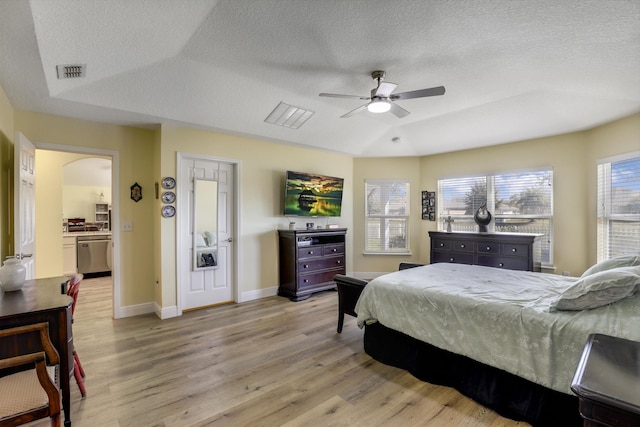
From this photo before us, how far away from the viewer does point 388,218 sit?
20.2 ft

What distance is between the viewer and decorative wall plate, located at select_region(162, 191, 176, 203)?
3.91m

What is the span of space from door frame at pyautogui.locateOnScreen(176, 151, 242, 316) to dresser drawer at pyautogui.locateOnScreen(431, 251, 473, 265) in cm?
345

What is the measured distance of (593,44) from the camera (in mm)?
2443

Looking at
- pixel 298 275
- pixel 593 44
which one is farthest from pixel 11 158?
pixel 593 44

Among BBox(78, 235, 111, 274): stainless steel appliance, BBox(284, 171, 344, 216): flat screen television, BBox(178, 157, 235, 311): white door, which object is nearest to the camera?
BBox(178, 157, 235, 311): white door

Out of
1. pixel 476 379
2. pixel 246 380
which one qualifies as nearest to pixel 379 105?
pixel 476 379

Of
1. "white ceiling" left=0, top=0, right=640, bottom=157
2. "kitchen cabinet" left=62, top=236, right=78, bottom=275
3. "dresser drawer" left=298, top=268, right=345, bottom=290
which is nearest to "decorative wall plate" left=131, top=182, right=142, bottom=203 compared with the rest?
"white ceiling" left=0, top=0, right=640, bottom=157

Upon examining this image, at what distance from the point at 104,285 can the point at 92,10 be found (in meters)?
5.41

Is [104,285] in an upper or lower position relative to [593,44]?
lower

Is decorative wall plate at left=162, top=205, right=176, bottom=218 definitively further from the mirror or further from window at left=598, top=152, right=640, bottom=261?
window at left=598, top=152, right=640, bottom=261

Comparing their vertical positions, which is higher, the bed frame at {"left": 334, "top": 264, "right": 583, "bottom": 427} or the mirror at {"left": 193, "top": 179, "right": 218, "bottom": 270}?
the mirror at {"left": 193, "top": 179, "right": 218, "bottom": 270}

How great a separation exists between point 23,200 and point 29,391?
2.39 meters

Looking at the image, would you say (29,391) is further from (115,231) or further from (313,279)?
(313,279)

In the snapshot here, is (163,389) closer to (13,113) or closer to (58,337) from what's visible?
(58,337)
